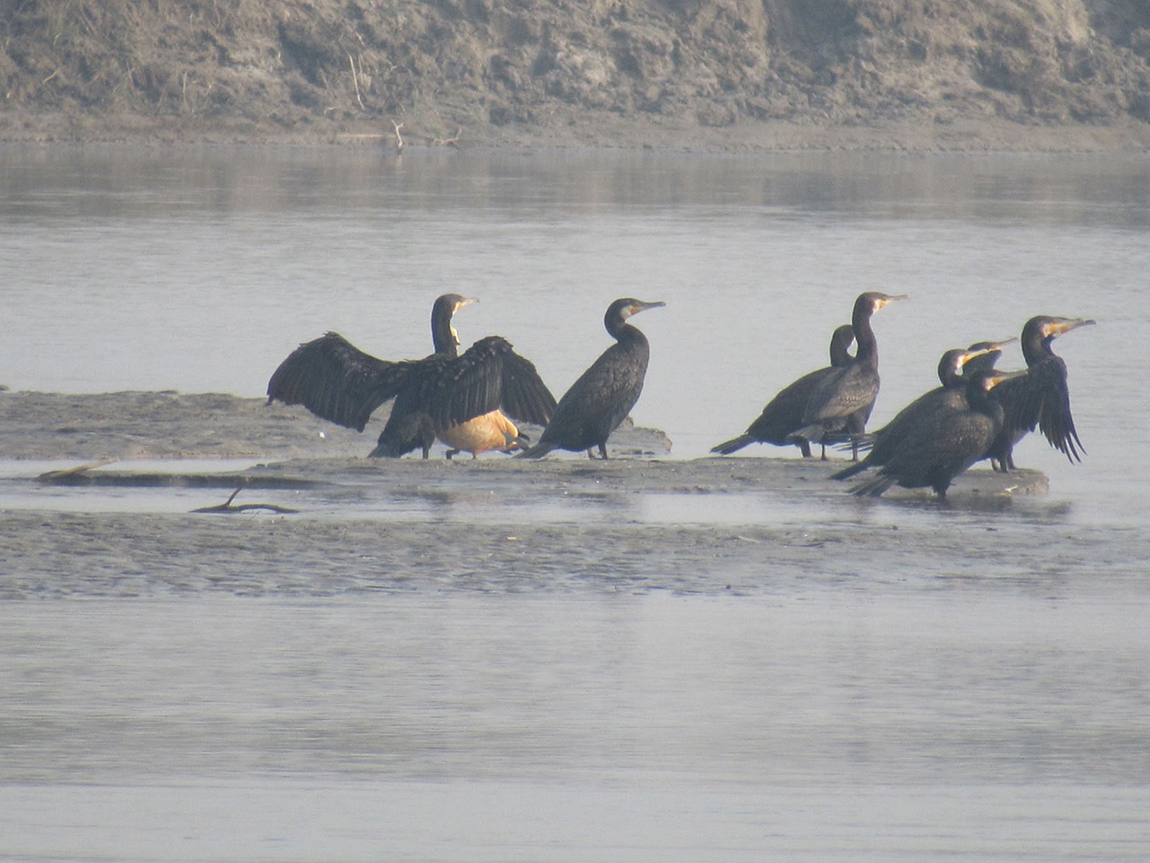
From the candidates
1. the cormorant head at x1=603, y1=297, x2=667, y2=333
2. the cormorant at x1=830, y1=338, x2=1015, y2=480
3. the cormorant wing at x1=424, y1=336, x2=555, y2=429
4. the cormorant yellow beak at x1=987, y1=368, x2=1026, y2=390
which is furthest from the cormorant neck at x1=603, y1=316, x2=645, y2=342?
the cormorant yellow beak at x1=987, y1=368, x2=1026, y2=390

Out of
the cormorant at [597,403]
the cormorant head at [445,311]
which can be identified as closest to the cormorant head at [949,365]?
the cormorant at [597,403]

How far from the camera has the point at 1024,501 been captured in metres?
9.34

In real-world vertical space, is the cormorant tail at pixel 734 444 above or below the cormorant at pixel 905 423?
below

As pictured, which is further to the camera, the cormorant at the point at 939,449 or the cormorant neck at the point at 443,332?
the cormorant neck at the point at 443,332

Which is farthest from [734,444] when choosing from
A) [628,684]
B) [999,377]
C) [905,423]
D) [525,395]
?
[628,684]

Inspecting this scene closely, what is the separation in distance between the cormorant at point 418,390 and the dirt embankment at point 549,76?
40127 millimetres

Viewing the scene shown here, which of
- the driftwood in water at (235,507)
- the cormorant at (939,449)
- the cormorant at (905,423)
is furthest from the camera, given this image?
the cormorant at (905,423)

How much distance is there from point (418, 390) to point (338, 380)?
0.43 metres

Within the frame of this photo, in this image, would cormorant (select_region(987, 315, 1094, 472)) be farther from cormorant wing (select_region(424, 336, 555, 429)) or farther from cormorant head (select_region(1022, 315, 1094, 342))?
cormorant wing (select_region(424, 336, 555, 429))

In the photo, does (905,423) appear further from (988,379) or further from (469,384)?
(469,384)

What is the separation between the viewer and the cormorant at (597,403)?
400 inches

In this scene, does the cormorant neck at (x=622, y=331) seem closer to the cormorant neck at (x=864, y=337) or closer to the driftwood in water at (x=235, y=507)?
the cormorant neck at (x=864, y=337)

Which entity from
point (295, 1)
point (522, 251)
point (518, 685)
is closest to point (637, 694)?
point (518, 685)

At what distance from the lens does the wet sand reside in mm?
7367
